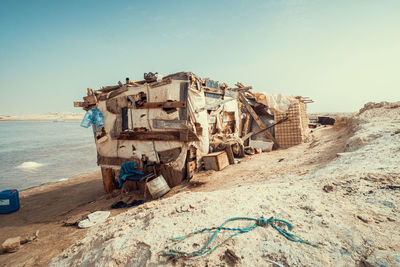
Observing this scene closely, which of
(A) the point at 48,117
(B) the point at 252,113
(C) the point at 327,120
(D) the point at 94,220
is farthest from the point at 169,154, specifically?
(A) the point at 48,117

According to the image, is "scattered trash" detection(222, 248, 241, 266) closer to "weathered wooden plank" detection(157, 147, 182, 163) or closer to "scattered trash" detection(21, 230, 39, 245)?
"weathered wooden plank" detection(157, 147, 182, 163)

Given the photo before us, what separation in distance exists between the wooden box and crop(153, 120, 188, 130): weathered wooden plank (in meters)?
1.52

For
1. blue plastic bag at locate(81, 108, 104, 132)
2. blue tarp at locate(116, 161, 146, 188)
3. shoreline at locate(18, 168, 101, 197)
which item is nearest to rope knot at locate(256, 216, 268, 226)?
blue tarp at locate(116, 161, 146, 188)

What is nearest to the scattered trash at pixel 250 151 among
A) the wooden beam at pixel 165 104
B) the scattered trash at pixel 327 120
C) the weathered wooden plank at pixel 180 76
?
the wooden beam at pixel 165 104

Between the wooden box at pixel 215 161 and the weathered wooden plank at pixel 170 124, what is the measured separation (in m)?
1.52

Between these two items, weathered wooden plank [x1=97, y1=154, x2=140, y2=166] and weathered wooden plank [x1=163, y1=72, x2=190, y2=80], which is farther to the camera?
weathered wooden plank [x1=97, y1=154, x2=140, y2=166]

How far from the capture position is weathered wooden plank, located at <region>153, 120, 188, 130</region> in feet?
21.5

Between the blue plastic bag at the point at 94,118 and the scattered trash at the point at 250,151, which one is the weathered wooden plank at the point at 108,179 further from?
the scattered trash at the point at 250,151

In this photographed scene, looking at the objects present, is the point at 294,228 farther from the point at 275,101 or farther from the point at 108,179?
the point at 275,101

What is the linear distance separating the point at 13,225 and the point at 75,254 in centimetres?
569

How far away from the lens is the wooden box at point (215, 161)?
22.8 ft

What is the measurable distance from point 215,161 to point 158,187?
2239 mm

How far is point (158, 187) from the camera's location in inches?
253

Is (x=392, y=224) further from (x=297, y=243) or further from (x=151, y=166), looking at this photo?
(x=151, y=166)
